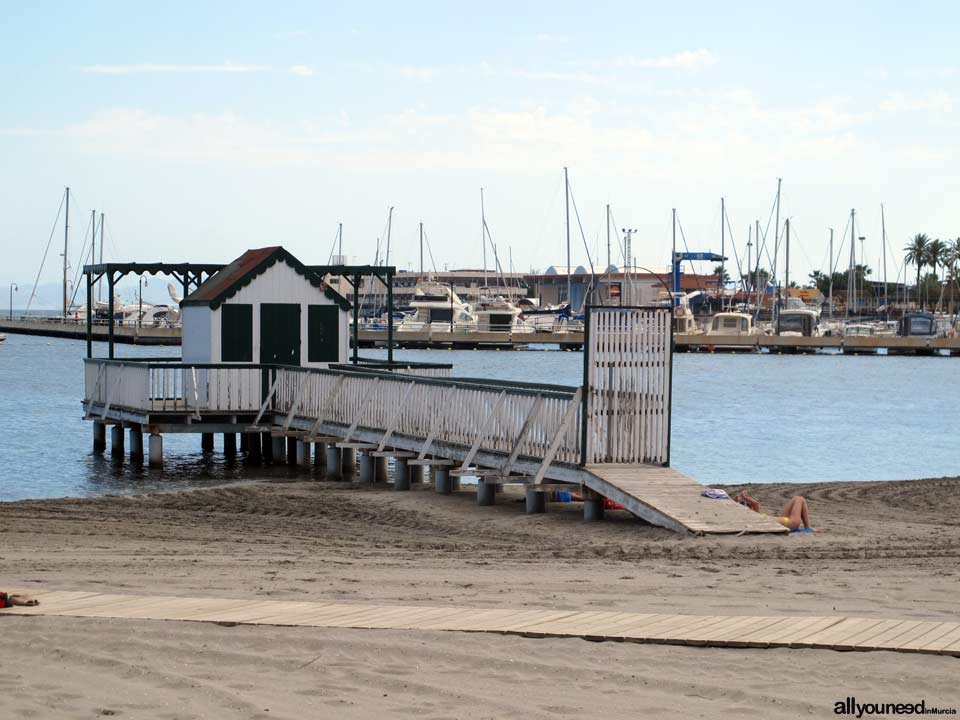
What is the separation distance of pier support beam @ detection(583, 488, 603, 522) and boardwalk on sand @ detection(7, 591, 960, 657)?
23.3ft

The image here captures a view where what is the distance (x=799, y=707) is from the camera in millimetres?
7500

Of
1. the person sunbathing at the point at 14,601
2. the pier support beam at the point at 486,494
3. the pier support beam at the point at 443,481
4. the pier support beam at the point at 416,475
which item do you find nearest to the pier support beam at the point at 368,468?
the pier support beam at the point at 416,475

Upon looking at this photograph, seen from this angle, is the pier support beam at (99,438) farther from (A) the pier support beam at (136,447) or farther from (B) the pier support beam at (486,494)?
(B) the pier support beam at (486,494)

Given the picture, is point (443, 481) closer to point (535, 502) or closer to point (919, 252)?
point (535, 502)

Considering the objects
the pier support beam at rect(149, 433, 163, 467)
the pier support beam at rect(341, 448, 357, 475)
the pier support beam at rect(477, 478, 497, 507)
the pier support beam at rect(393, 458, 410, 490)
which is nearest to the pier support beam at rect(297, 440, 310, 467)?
the pier support beam at rect(341, 448, 357, 475)

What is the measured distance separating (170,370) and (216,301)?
1842 mm

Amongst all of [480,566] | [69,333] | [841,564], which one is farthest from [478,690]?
[69,333]

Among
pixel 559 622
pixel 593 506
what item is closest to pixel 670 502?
pixel 593 506

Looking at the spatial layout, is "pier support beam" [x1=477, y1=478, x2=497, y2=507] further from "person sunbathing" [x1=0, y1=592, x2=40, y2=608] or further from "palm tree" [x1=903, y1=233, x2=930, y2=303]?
"palm tree" [x1=903, y1=233, x2=930, y2=303]

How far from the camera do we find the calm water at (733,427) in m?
30.0

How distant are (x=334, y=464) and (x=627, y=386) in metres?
10.3

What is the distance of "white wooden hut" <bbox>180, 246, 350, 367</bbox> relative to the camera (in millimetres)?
28125

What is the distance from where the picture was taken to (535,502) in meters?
18.1

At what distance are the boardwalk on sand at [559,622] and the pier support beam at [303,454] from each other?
18.2 m
